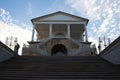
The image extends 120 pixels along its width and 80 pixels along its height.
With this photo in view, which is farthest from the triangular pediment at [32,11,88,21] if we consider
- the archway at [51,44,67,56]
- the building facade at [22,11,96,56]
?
the archway at [51,44,67,56]

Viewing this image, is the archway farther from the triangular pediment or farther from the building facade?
the triangular pediment

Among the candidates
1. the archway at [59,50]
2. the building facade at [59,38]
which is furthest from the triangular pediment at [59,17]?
the archway at [59,50]

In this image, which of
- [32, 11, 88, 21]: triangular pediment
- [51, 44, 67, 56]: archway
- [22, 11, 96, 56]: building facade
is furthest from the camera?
[32, 11, 88, 21]: triangular pediment

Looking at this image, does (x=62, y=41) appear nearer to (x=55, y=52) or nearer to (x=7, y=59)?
(x=55, y=52)

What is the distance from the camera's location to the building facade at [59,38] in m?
19.7

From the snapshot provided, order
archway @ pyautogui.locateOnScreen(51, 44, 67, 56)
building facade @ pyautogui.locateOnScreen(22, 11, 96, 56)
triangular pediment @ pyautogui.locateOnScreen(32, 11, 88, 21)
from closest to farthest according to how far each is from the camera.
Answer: building facade @ pyautogui.locateOnScreen(22, 11, 96, 56), archway @ pyautogui.locateOnScreen(51, 44, 67, 56), triangular pediment @ pyautogui.locateOnScreen(32, 11, 88, 21)

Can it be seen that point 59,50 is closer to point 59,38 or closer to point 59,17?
point 59,38

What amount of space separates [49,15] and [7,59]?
1651cm

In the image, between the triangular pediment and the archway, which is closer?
the archway

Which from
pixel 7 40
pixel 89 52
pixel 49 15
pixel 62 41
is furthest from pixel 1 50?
pixel 7 40

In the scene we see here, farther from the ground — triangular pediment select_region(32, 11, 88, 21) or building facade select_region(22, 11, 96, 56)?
triangular pediment select_region(32, 11, 88, 21)

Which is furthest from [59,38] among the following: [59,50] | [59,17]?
[59,17]

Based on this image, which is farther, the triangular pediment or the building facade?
the triangular pediment

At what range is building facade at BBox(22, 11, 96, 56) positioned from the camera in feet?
64.5
